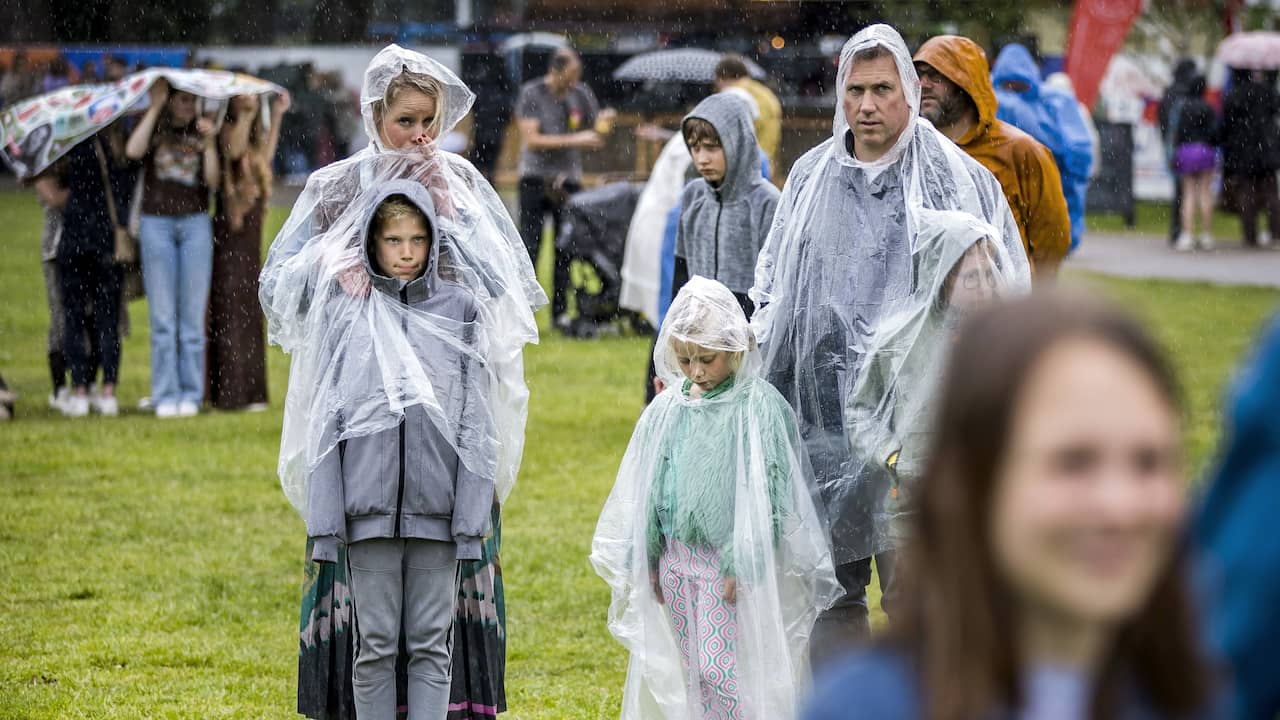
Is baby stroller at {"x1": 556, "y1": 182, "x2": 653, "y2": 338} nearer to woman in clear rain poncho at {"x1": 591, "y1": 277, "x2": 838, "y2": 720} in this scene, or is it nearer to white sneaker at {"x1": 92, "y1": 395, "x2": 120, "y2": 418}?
white sneaker at {"x1": 92, "y1": 395, "x2": 120, "y2": 418}

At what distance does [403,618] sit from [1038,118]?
463 cm

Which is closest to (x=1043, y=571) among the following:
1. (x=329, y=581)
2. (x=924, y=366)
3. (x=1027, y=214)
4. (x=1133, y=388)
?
(x=1133, y=388)

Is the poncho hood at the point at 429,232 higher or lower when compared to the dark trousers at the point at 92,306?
higher

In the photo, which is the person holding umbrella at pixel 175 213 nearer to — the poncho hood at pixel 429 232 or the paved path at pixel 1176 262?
the poncho hood at pixel 429 232

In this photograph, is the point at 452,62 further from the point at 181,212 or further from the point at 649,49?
the point at 181,212

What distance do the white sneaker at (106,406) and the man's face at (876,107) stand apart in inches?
286

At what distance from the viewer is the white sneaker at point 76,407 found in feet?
34.6

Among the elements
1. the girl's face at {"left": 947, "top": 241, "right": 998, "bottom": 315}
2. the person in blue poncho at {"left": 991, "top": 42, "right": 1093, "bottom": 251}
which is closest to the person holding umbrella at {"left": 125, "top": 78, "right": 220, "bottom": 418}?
the person in blue poncho at {"left": 991, "top": 42, "right": 1093, "bottom": 251}

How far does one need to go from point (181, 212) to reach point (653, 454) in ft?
20.4

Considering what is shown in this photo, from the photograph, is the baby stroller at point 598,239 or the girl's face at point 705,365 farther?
the baby stroller at point 598,239

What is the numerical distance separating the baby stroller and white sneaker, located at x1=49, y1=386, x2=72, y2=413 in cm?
409

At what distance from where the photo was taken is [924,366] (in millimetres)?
4191

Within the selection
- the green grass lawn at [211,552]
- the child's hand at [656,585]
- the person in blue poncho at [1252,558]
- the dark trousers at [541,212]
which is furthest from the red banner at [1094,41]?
the person in blue poncho at [1252,558]

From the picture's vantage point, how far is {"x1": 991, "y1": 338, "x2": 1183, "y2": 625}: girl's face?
1210mm
